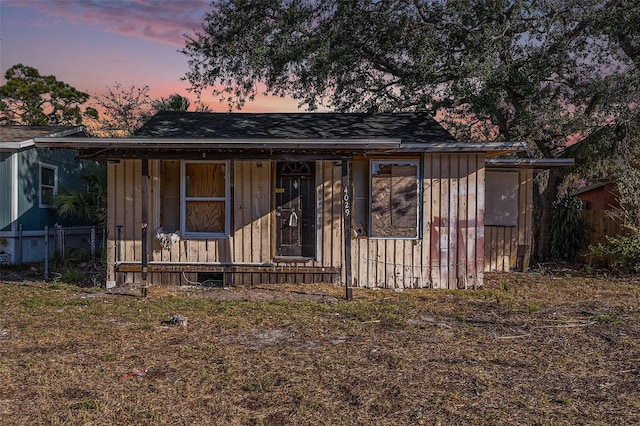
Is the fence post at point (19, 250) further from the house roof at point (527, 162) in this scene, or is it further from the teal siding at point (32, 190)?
the house roof at point (527, 162)

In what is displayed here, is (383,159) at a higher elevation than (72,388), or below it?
higher

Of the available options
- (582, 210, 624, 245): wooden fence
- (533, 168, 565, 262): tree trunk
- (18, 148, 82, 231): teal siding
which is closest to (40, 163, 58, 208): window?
(18, 148, 82, 231): teal siding

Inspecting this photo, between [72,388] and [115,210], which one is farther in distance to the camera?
[115,210]

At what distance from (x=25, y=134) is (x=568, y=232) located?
14.5m

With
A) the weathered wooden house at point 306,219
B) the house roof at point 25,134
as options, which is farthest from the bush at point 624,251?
the house roof at point 25,134

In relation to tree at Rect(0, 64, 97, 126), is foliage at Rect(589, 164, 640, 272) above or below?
below

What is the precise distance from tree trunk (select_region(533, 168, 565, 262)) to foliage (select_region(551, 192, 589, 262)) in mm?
123

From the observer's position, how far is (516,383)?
450cm

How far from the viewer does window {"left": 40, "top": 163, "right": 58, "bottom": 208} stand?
13281 mm

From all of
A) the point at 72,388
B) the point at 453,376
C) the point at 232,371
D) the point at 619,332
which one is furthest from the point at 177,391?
the point at 619,332

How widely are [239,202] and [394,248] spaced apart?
3.04m

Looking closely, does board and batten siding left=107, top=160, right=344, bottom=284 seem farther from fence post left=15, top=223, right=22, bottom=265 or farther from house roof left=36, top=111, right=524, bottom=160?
fence post left=15, top=223, right=22, bottom=265

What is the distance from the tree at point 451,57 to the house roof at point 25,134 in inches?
173

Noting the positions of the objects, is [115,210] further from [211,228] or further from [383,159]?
[383,159]
